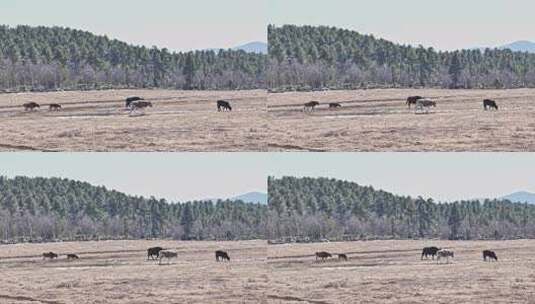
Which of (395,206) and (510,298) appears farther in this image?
(395,206)

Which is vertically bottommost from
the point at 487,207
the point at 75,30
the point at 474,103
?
the point at 487,207

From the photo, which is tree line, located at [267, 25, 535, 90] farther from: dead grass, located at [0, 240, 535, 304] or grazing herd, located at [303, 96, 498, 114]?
dead grass, located at [0, 240, 535, 304]

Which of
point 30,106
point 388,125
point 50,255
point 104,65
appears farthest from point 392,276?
point 30,106

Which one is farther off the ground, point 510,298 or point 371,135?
point 371,135

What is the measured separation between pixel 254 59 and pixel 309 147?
9.27 feet

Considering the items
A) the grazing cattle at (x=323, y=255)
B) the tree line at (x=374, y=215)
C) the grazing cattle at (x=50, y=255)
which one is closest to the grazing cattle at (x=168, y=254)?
the tree line at (x=374, y=215)

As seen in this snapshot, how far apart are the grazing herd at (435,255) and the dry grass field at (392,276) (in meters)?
0.14

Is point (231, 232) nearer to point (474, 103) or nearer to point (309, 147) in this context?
point (309, 147)

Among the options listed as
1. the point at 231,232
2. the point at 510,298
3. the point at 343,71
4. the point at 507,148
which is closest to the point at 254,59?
the point at 343,71

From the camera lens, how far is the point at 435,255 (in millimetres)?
35312

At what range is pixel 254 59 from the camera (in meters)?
32.9

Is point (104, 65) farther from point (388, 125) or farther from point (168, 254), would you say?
point (388, 125)

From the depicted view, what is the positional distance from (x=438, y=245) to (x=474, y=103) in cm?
432

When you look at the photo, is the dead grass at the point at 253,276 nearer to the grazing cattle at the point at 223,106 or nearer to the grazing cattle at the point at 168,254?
the grazing cattle at the point at 168,254
